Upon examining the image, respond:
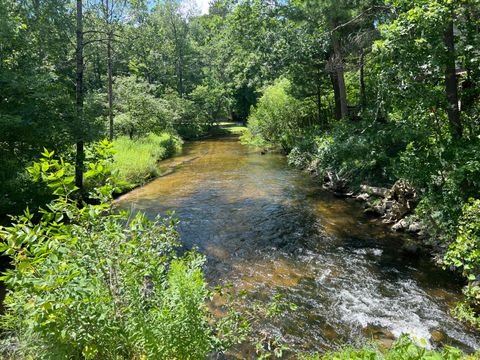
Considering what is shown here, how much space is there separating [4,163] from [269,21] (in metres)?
13.2

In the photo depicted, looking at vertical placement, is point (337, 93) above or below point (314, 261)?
above

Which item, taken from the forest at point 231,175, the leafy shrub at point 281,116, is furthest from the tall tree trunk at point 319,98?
the leafy shrub at point 281,116

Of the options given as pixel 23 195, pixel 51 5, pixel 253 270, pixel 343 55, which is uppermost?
→ pixel 51 5

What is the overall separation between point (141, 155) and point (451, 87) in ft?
46.4

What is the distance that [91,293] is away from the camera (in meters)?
2.75

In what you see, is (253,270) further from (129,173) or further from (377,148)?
(129,173)

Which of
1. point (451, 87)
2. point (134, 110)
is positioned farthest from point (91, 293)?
point (134, 110)

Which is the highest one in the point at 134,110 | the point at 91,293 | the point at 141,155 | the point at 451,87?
the point at 134,110

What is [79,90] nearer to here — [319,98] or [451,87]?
[451,87]

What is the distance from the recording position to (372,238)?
8.77 m

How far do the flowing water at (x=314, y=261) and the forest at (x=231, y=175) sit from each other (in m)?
0.14

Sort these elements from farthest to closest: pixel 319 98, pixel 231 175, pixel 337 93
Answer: pixel 319 98 < pixel 337 93 < pixel 231 175

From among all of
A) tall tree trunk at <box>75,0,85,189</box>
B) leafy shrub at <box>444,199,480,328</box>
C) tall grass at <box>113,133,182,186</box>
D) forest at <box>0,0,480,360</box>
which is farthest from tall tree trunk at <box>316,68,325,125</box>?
leafy shrub at <box>444,199,480,328</box>

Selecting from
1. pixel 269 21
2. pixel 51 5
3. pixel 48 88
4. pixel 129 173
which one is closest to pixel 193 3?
pixel 51 5
